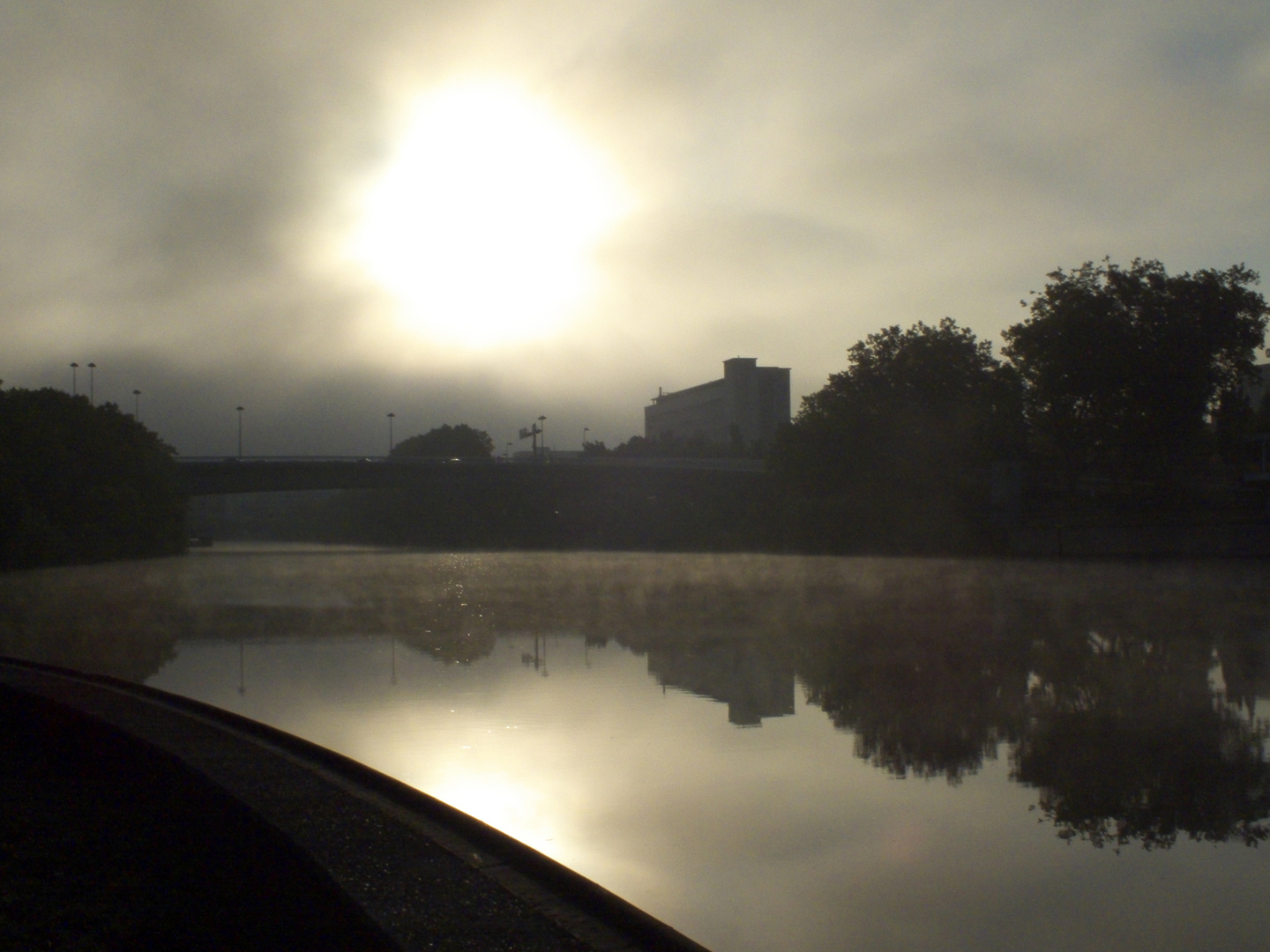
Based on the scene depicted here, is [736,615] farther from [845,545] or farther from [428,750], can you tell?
[845,545]

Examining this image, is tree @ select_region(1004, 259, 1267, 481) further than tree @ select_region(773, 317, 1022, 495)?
No

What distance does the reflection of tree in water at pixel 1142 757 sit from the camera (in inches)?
280

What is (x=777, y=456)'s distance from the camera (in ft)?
248

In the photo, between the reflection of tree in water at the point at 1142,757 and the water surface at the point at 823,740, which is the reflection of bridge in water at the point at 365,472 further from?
the reflection of tree in water at the point at 1142,757

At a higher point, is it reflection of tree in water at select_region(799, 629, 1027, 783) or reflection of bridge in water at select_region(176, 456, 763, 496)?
reflection of bridge in water at select_region(176, 456, 763, 496)

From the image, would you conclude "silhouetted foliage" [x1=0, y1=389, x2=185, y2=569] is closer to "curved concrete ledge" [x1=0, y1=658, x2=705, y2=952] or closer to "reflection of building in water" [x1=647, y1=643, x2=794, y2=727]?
"reflection of building in water" [x1=647, y1=643, x2=794, y2=727]

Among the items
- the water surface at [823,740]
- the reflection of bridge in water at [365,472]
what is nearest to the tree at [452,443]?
the reflection of bridge in water at [365,472]

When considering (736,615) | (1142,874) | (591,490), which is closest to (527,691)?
(1142,874)

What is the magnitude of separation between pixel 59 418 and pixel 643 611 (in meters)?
51.4

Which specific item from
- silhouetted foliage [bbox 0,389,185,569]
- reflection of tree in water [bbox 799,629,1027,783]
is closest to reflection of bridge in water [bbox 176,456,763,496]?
silhouetted foliage [bbox 0,389,185,569]

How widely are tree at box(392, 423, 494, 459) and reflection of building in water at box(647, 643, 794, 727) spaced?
143871 mm

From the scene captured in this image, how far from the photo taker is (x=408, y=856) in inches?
218

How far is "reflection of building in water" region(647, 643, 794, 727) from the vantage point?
37.2ft

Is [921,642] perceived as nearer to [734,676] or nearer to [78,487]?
[734,676]
